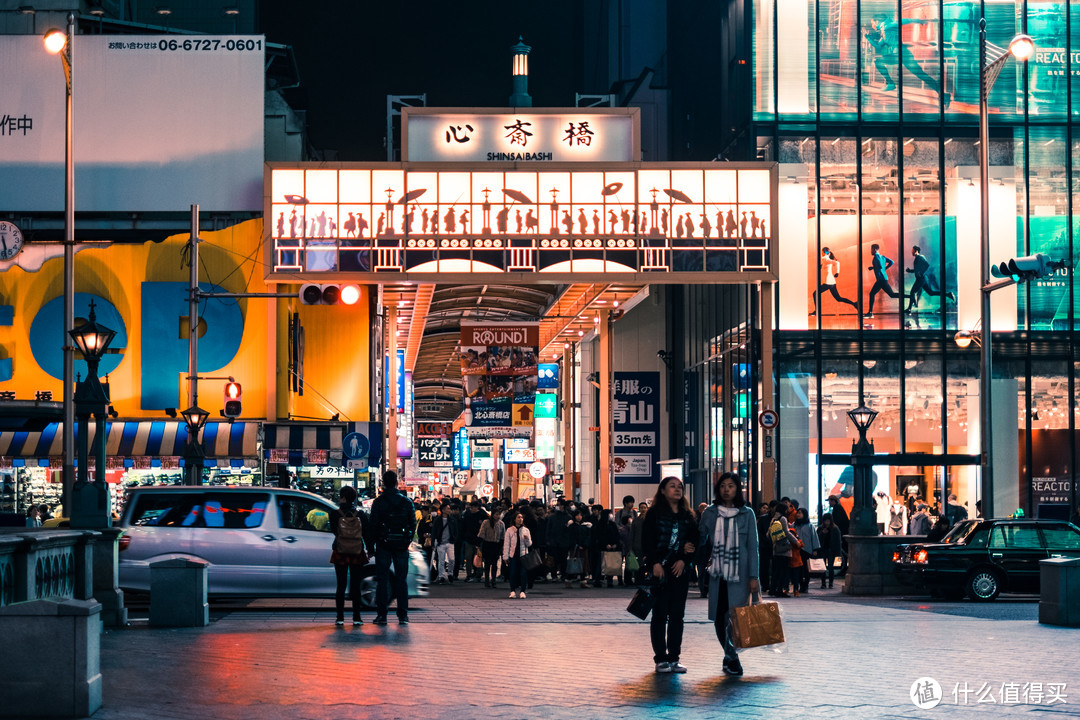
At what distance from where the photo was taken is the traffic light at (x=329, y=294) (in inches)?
1142

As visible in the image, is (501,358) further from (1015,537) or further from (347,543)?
(347,543)

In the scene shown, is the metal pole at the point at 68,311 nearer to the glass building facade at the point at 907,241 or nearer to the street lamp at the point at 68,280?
the street lamp at the point at 68,280

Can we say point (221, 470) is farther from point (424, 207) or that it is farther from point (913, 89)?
point (913, 89)

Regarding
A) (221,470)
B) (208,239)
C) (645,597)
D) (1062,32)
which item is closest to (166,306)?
(208,239)

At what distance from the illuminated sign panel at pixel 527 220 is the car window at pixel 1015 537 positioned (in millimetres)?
11456

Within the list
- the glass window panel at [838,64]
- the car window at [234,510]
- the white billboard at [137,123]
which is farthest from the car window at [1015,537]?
the white billboard at [137,123]

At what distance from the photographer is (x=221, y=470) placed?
40281 mm

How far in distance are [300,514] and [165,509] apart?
196 cm

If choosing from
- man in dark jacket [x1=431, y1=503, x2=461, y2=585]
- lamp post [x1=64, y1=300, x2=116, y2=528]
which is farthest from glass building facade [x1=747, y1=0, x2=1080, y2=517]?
lamp post [x1=64, y1=300, x2=116, y2=528]

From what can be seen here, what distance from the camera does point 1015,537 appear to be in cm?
2473

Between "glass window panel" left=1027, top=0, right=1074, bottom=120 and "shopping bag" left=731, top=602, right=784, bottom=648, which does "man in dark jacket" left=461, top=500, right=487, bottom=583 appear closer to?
"glass window panel" left=1027, top=0, right=1074, bottom=120

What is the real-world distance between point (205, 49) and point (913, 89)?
21027mm

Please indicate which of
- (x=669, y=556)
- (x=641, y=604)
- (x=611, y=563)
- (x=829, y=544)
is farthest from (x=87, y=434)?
(x=829, y=544)

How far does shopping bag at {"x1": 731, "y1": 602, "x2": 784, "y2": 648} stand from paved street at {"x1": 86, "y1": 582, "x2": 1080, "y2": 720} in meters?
0.31
